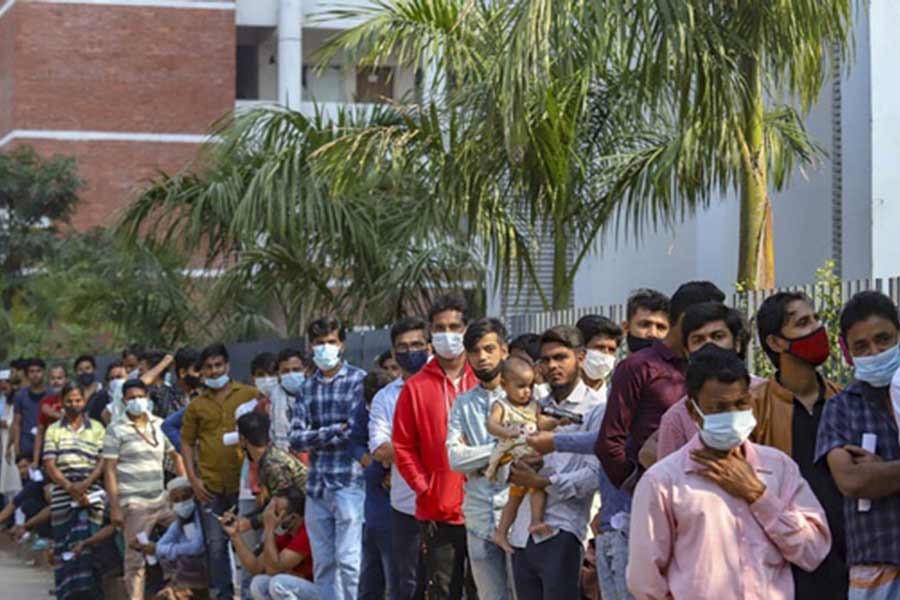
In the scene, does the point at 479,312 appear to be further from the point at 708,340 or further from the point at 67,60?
the point at 67,60

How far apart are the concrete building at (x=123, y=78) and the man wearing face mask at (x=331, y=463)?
3491 centimetres

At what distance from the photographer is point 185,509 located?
1494 centimetres

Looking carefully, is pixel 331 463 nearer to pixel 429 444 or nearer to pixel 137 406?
pixel 429 444

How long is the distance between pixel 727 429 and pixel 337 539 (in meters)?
6.41

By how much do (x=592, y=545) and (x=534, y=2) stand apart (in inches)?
151

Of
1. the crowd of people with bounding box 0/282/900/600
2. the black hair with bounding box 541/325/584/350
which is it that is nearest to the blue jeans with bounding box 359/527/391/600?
the crowd of people with bounding box 0/282/900/600

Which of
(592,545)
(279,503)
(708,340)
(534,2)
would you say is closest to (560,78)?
(534,2)

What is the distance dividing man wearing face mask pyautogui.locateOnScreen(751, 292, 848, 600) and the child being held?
2.40 meters

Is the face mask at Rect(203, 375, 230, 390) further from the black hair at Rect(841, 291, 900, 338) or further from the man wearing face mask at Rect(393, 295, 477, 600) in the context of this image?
the black hair at Rect(841, 291, 900, 338)

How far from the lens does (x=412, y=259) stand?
19391 mm

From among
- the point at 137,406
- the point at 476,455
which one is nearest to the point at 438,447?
the point at 476,455

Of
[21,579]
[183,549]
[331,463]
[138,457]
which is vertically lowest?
[21,579]

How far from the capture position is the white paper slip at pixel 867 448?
22.2 feet

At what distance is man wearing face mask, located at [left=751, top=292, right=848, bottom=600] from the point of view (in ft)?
23.0
